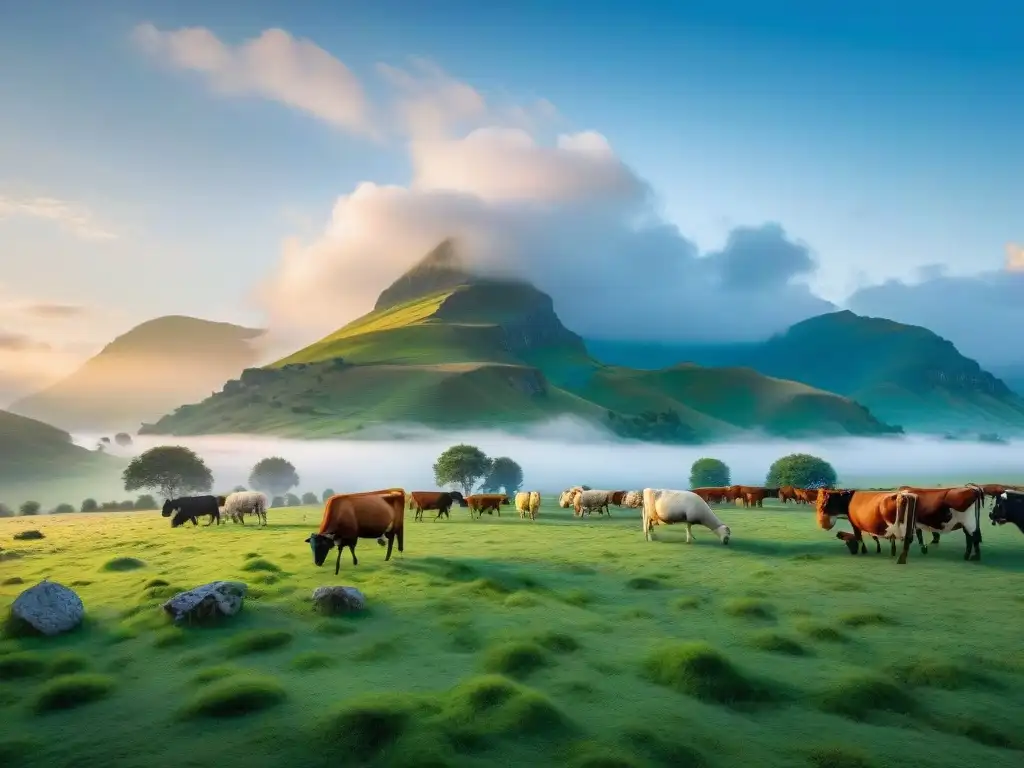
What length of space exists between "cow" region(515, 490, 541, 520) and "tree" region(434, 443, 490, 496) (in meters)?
53.4

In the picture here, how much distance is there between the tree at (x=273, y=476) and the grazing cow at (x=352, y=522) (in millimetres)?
131401

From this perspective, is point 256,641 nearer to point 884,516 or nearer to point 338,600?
point 338,600

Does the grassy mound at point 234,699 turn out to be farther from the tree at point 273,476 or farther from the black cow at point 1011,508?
the tree at point 273,476

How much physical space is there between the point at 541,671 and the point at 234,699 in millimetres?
6056

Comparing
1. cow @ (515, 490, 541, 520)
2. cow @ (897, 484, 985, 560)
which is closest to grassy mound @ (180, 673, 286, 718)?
cow @ (897, 484, 985, 560)

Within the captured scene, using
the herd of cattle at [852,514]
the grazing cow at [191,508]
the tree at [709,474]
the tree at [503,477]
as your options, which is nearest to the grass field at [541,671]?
the herd of cattle at [852,514]

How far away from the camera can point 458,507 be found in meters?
64.8

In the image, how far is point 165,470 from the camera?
310ft

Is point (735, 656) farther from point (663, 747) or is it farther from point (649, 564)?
point (649, 564)

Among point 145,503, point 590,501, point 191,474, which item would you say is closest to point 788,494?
point 590,501

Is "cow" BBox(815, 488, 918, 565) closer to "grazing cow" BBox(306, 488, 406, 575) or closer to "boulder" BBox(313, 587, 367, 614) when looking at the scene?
"grazing cow" BBox(306, 488, 406, 575)

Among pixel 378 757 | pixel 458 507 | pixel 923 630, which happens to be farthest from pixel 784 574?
pixel 458 507

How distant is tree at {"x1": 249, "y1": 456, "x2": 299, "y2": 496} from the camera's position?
146 metres

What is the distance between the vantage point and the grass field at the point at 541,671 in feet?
33.1
